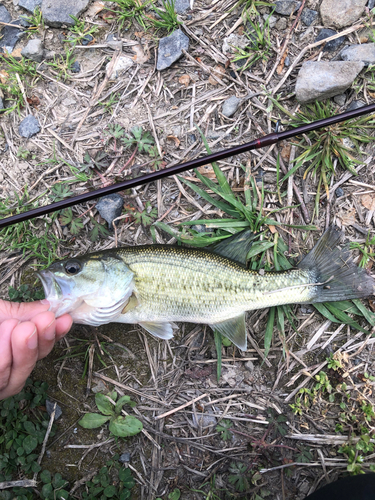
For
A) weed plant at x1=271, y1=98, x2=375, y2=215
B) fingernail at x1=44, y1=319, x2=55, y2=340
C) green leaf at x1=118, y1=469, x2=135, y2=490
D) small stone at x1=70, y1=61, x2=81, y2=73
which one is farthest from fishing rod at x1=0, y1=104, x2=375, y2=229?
green leaf at x1=118, y1=469, x2=135, y2=490

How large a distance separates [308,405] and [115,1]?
15.4 ft

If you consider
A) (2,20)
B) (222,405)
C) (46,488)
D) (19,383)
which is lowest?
(222,405)

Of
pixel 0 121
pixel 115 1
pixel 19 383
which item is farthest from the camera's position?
pixel 0 121

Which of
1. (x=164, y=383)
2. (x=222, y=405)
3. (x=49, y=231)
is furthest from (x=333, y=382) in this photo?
(x=49, y=231)

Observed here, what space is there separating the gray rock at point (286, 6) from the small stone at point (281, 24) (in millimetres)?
56

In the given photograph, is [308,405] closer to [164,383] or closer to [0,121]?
[164,383]

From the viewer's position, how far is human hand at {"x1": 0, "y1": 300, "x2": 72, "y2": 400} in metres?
2.59

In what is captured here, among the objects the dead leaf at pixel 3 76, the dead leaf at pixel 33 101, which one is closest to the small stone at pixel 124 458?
the dead leaf at pixel 33 101

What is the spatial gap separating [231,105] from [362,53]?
140 cm

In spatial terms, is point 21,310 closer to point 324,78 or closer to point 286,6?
point 324,78

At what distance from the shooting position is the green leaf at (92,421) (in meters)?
3.38

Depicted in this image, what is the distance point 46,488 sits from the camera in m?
3.28

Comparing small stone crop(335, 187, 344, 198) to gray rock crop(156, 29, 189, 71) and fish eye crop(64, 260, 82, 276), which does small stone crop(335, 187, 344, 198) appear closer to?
gray rock crop(156, 29, 189, 71)

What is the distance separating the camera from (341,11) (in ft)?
11.3
